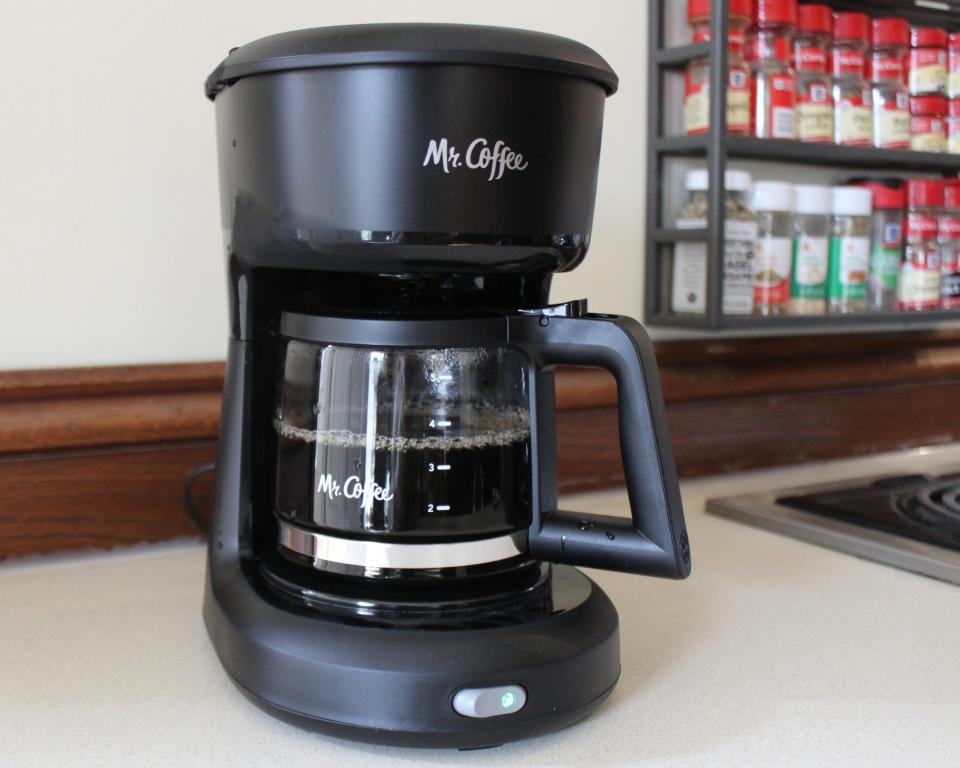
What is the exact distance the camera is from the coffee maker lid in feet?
1.44

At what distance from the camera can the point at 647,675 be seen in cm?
56

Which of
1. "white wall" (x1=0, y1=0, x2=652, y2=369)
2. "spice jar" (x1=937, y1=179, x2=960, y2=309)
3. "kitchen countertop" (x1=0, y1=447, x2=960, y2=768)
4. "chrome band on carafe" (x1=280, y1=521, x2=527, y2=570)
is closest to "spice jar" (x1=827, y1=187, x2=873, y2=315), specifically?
"spice jar" (x1=937, y1=179, x2=960, y2=309)

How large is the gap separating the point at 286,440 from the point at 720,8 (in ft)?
1.79

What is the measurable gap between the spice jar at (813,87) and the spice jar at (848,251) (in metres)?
0.06

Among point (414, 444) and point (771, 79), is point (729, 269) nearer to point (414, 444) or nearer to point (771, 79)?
point (771, 79)

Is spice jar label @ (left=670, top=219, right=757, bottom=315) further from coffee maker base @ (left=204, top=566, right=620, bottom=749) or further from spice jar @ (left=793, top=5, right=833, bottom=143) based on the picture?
coffee maker base @ (left=204, top=566, right=620, bottom=749)

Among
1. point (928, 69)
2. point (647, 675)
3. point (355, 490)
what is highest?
point (928, 69)

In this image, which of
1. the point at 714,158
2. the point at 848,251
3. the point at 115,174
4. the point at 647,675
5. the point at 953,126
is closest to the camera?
the point at 647,675

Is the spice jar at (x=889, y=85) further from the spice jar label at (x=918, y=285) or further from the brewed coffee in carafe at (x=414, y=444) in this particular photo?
the brewed coffee in carafe at (x=414, y=444)

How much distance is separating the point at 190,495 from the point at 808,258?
595 mm

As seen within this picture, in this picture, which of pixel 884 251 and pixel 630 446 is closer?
pixel 630 446

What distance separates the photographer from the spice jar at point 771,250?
0.93 metres

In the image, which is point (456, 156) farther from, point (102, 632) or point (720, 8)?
point (720, 8)

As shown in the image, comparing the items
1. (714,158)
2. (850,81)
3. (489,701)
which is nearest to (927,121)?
(850,81)
